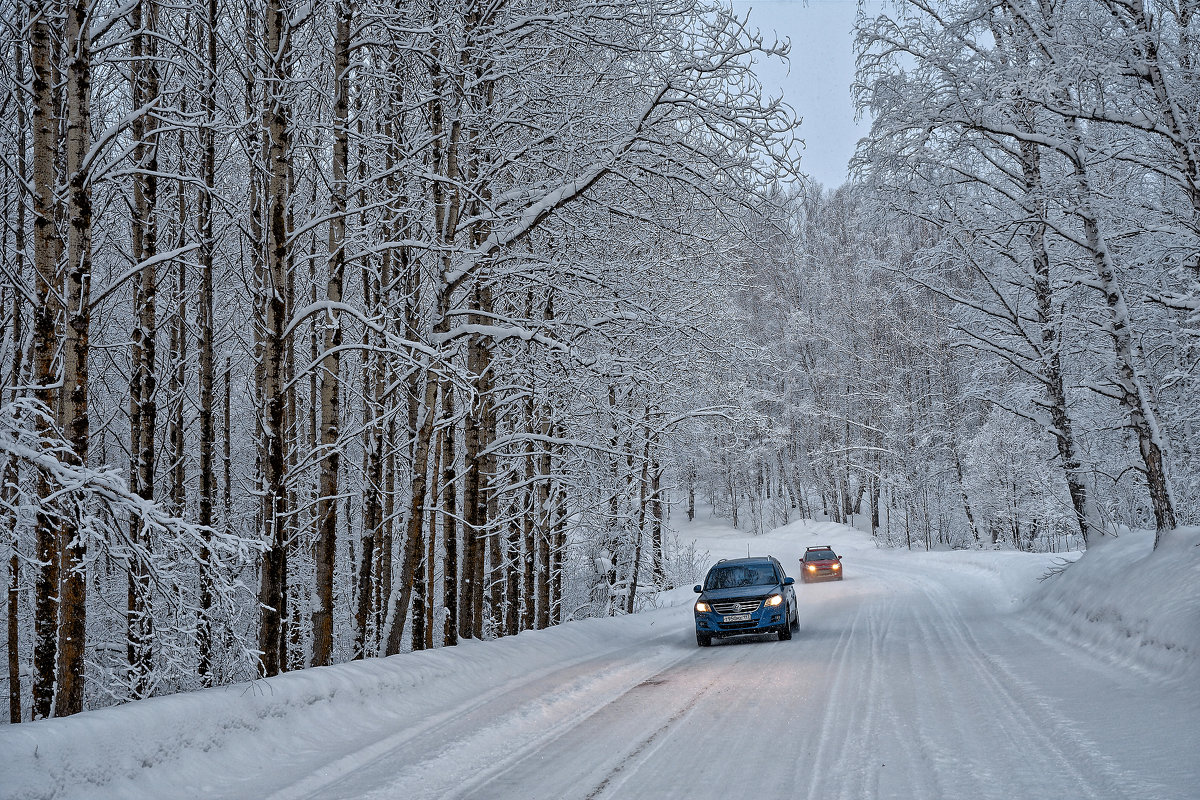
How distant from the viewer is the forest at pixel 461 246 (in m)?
7.00

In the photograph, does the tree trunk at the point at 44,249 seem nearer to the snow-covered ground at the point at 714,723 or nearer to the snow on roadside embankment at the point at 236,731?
the snow on roadside embankment at the point at 236,731

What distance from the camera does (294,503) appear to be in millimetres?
20531

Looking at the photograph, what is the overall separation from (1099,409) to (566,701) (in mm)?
19981

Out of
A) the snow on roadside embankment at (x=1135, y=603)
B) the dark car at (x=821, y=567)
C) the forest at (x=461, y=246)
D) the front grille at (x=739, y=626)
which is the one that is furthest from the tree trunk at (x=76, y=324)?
the dark car at (x=821, y=567)

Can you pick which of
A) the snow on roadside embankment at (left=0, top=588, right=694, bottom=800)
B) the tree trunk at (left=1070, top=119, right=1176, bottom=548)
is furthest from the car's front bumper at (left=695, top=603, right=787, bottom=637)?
the tree trunk at (left=1070, top=119, right=1176, bottom=548)

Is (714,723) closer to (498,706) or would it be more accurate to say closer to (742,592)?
(498,706)

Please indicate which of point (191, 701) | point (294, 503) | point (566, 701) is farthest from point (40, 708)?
point (294, 503)

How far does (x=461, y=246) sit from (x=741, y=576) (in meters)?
9.14

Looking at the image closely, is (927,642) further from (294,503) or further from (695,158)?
(294,503)

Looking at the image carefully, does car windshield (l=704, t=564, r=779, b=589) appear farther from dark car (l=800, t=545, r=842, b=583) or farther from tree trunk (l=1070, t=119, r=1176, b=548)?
dark car (l=800, t=545, r=842, b=583)

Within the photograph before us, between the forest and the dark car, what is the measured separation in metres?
12.6

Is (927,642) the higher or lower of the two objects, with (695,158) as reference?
lower

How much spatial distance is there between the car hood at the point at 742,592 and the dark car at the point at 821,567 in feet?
62.2

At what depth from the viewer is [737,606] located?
50.2ft
